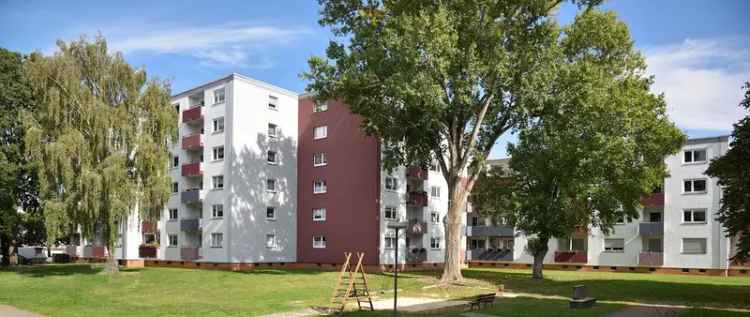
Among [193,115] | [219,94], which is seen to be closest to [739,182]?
[219,94]

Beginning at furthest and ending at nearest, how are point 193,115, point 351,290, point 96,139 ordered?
point 193,115, point 96,139, point 351,290

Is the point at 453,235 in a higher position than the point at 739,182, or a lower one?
lower

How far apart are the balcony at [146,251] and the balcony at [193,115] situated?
11576mm

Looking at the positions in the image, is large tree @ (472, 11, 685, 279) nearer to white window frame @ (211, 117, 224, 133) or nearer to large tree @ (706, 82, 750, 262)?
large tree @ (706, 82, 750, 262)

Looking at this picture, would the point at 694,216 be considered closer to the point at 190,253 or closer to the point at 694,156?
the point at 694,156

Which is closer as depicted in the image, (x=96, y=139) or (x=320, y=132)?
(x=96, y=139)

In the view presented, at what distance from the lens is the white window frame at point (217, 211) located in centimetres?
4748

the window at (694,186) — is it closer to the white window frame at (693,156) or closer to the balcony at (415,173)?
the white window frame at (693,156)

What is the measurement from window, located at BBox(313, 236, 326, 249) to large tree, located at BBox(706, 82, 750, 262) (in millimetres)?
30076

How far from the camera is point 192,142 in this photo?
50812 mm

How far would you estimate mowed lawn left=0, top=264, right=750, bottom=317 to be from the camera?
21.3 m

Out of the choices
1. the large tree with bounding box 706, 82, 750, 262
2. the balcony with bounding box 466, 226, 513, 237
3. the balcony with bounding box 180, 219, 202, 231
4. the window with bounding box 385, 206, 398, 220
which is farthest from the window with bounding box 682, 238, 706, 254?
the balcony with bounding box 180, 219, 202, 231

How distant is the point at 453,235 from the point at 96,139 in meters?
22.2

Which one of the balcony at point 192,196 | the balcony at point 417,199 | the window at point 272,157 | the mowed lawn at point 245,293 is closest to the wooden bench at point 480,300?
the mowed lawn at point 245,293
